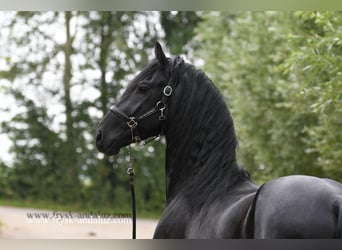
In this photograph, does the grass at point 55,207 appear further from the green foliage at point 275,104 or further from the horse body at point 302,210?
the horse body at point 302,210

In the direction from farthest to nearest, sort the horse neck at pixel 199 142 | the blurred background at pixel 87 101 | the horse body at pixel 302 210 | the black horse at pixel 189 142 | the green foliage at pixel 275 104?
the blurred background at pixel 87 101
the green foliage at pixel 275 104
the horse neck at pixel 199 142
the black horse at pixel 189 142
the horse body at pixel 302 210

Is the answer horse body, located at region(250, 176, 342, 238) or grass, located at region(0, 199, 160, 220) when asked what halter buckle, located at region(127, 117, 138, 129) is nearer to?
horse body, located at region(250, 176, 342, 238)

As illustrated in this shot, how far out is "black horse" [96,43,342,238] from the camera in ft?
10.5

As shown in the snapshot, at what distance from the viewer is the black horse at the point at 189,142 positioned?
3201 millimetres

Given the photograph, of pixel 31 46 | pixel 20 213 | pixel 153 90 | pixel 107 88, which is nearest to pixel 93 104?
pixel 107 88

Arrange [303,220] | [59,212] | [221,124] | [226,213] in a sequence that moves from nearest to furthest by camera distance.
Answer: [303,220] → [226,213] → [221,124] → [59,212]

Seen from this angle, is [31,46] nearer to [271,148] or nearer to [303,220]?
[271,148]

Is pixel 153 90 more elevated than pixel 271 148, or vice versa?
pixel 153 90

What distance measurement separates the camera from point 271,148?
1075cm

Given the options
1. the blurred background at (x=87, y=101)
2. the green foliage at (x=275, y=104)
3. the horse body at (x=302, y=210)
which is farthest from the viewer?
the blurred background at (x=87, y=101)

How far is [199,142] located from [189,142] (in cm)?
7

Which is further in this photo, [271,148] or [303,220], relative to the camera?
[271,148]

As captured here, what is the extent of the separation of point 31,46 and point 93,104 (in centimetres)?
175

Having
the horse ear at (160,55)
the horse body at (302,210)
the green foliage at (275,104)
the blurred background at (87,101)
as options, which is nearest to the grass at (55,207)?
the blurred background at (87,101)
